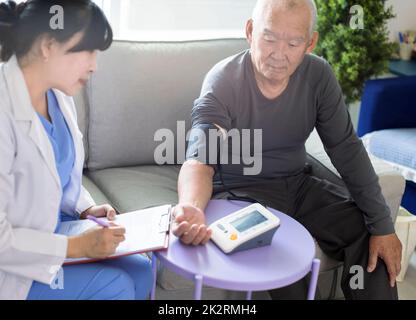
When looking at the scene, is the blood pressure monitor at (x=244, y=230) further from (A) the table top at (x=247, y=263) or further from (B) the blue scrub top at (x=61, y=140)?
(B) the blue scrub top at (x=61, y=140)

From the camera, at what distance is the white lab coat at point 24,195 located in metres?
1.24

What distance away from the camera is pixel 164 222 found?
4.85ft

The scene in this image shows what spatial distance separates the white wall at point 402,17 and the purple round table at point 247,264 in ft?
7.28

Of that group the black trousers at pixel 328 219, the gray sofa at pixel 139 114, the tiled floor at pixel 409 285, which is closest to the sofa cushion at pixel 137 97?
the gray sofa at pixel 139 114

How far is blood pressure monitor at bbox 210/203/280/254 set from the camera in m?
1.40

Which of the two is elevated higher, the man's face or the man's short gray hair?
the man's short gray hair

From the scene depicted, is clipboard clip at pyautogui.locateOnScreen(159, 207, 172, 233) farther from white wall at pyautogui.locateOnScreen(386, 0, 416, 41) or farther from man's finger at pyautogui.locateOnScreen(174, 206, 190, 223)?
white wall at pyautogui.locateOnScreen(386, 0, 416, 41)

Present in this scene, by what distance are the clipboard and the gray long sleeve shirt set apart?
38 cm

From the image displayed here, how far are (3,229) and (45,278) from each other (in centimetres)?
15

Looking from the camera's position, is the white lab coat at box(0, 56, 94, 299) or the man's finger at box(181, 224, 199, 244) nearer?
the white lab coat at box(0, 56, 94, 299)

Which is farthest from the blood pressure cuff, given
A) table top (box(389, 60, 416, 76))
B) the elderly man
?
table top (box(389, 60, 416, 76))

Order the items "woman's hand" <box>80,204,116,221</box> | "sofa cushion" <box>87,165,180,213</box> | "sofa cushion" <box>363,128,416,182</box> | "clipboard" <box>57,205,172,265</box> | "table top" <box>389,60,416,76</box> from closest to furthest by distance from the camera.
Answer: "clipboard" <box>57,205,172,265</box> → "woman's hand" <box>80,204,116,221</box> → "sofa cushion" <box>87,165,180,213</box> → "sofa cushion" <box>363,128,416,182</box> → "table top" <box>389,60,416,76</box>

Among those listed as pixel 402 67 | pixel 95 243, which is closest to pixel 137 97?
pixel 95 243

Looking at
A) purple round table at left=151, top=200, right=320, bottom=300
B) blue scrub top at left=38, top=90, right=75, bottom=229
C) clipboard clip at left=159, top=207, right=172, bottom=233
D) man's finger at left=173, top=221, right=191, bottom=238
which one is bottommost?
purple round table at left=151, top=200, right=320, bottom=300
